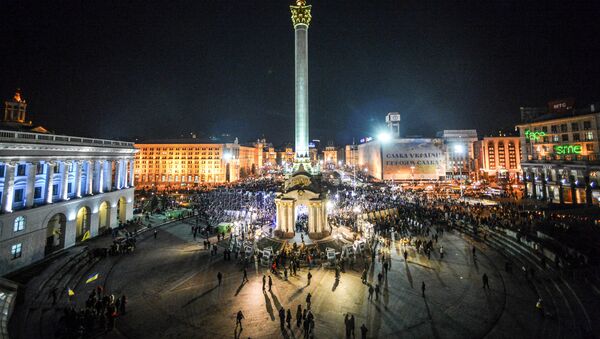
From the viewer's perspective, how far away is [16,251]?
23.9m

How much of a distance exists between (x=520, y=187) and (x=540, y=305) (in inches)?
3033

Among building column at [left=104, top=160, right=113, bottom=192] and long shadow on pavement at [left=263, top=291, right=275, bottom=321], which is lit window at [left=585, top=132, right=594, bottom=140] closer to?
long shadow on pavement at [left=263, top=291, right=275, bottom=321]

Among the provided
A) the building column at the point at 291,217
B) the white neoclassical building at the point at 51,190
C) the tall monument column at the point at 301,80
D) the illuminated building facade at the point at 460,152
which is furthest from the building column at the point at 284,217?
the illuminated building facade at the point at 460,152

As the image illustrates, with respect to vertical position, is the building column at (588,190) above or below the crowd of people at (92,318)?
above

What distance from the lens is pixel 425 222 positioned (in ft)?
125

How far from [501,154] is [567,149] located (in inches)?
2908

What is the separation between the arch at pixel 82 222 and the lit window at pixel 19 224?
9196 mm

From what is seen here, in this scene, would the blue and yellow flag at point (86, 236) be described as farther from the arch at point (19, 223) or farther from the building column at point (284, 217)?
the building column at point (284, 217)

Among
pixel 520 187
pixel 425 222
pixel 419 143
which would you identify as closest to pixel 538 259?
pixel 425 222

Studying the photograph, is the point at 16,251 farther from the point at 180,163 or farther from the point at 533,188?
the point at 180,163

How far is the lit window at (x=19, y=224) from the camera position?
24.0 metres

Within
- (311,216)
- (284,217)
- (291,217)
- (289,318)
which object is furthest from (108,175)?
(289,318)

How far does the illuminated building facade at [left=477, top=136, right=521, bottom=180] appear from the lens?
11062cm

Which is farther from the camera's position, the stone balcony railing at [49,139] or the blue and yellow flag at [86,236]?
the blue and yellow flag at [86,236]
